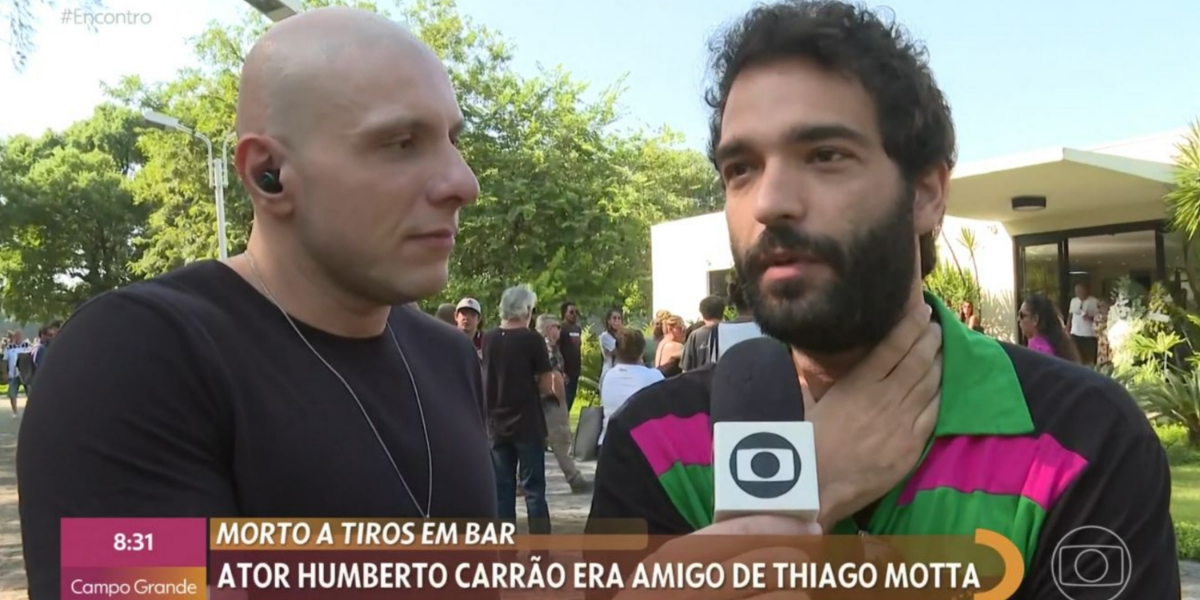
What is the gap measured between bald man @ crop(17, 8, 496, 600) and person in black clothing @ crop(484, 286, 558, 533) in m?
4.98

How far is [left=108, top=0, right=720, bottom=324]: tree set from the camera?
2342 cm

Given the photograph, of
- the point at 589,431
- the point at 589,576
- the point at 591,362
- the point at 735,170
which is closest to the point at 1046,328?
the point at 589,431

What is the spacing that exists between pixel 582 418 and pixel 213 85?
24.0m

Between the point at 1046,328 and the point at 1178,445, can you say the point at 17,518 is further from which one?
the point at 1178,445

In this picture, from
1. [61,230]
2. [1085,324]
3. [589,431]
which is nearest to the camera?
[589,431]

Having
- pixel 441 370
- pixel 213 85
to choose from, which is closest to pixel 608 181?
pixel 213 85

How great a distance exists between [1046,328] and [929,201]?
539 cm

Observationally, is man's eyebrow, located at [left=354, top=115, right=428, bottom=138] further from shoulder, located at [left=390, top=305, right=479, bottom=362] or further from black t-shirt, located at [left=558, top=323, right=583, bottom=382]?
black t-shirt, located at [left=558, top=323, right=583, bottom=382]

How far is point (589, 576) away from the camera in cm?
138

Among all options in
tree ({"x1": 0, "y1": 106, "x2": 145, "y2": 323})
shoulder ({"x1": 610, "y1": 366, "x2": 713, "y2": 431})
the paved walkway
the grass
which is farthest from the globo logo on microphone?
tree ({"x1": 0, "y1": 106, "x2": 145, "y2": 323})

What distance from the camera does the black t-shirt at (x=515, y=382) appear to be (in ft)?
22.2

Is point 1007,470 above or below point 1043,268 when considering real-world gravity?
below

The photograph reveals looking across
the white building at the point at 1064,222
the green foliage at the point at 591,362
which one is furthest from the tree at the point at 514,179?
the white building at the point at 1064,222

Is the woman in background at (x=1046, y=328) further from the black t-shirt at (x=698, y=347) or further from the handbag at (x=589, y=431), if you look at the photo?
the handbag at (x=589, y=431)
